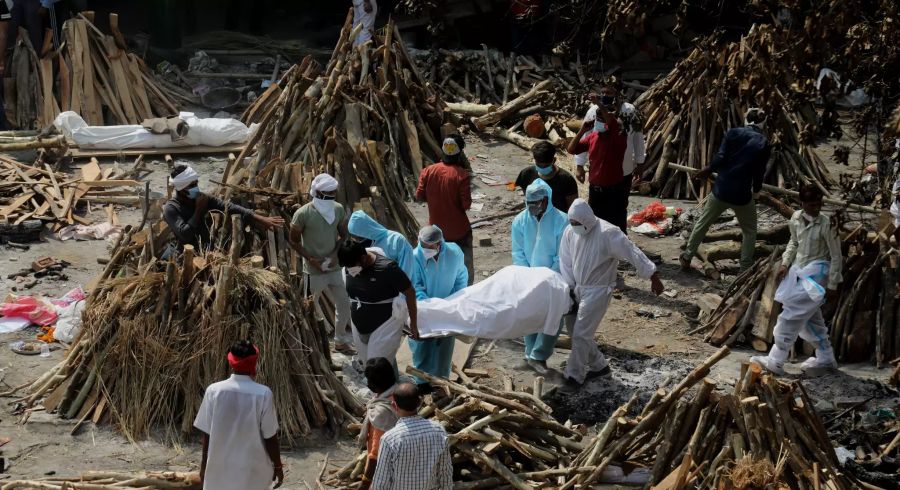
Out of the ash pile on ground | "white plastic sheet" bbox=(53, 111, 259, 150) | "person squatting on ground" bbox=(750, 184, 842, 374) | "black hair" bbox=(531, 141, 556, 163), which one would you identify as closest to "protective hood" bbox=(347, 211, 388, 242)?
the ash pile on ground

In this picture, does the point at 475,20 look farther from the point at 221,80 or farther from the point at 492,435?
the point at 492,435

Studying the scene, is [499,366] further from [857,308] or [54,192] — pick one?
[54,192]

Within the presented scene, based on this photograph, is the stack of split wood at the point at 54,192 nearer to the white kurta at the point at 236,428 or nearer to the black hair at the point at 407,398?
the white kurta at the point at 236,428

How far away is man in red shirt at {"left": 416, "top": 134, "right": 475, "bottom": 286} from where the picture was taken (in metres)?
10.9

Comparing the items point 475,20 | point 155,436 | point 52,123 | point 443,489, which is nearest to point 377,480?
point 443,489

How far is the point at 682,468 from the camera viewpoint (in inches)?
271

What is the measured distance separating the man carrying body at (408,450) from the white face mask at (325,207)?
422cm

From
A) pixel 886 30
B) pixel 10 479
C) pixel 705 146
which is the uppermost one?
pixel 886 30

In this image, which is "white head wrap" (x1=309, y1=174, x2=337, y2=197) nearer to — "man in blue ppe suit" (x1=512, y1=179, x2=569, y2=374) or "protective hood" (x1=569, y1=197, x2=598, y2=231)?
"man in blue ppe suit" (x1=512, y1=179, x2=569, y2=374)

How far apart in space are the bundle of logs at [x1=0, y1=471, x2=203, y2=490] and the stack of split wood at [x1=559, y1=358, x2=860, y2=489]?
2540mm

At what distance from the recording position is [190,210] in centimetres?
992

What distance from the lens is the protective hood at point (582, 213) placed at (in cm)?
955

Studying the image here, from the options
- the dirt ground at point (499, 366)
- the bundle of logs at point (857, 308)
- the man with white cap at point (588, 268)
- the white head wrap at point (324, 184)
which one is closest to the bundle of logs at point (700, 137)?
the dirt ground at point (499, 366)

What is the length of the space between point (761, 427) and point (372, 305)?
3022 mm
